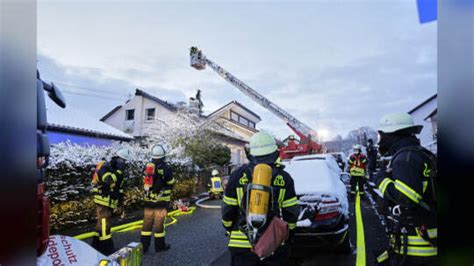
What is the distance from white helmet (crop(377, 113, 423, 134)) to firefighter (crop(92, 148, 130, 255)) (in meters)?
4.33

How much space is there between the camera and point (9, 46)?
0.91 m

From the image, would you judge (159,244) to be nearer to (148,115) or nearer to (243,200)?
(243,200)

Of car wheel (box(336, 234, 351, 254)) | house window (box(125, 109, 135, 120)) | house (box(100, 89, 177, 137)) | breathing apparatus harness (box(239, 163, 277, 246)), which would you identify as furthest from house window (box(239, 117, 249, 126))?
breathing apparatus harness (box(239, 163, 277, 246))

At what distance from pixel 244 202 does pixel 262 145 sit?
0.56 m

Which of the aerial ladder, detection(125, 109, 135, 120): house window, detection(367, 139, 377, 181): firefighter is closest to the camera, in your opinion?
detection(367, 139, 377, 181): firefighter

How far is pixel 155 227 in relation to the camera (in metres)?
5.15

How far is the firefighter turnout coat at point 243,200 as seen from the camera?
2.71 m

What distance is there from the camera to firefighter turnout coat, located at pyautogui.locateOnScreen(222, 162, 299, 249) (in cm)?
271

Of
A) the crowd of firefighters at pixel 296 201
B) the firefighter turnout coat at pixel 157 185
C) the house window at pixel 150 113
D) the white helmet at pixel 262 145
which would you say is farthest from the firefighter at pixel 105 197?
the house window at pixel 150 113

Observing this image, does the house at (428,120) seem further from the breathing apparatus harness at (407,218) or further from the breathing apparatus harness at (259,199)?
the breathing apparatus harness at (259,199)

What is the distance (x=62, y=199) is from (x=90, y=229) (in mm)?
912

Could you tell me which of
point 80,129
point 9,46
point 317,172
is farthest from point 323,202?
point 80,129

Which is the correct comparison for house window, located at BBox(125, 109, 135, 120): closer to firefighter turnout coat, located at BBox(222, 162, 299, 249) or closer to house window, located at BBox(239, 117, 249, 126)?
house window, located at BBox(239, 117, 249, 126)

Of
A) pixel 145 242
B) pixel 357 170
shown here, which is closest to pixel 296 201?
pixel 145 242
